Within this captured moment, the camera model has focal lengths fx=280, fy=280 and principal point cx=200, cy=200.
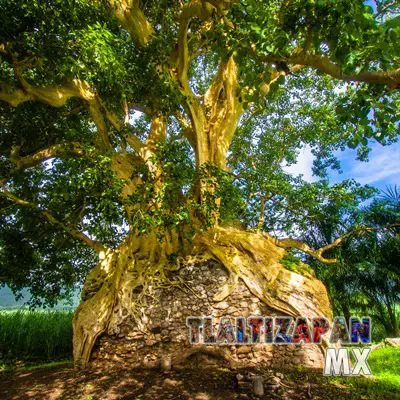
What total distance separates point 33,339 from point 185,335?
260 inches

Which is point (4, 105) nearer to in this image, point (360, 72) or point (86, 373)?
point (86, 373)

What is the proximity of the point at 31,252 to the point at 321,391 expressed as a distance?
7748mm

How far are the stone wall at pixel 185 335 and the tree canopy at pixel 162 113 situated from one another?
1033mm

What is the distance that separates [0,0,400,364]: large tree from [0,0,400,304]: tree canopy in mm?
32

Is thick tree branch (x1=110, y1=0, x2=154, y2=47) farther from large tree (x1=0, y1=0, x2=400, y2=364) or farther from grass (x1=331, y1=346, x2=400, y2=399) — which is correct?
grass (x1=331, y1=346, x2=400, y2=399)

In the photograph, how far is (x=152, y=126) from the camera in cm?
772

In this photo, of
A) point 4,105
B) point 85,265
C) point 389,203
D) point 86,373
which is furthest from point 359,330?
point 4,105

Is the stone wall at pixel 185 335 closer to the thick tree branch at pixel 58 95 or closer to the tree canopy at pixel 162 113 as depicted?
the tree canopy at pixel 162 113

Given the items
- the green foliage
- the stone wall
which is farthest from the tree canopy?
the green foliage

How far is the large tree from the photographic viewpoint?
3.19m

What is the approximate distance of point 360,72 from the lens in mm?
2715

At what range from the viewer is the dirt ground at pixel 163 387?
376 cm

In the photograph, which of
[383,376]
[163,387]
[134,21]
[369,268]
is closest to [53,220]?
[163,387]

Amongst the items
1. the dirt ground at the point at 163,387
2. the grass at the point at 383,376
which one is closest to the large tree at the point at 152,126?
the dirt ground at the point at 163,387
